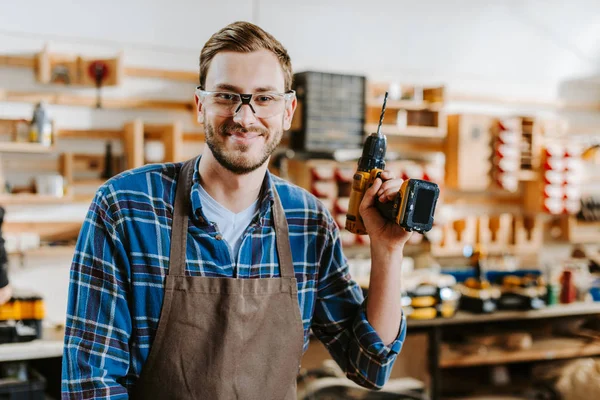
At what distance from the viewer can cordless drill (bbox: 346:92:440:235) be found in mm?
1534

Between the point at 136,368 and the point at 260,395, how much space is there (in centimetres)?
28

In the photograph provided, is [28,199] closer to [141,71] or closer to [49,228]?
[49,228]

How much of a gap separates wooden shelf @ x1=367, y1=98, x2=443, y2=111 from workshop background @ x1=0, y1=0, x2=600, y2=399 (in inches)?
0.6

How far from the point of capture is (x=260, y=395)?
5.08ft

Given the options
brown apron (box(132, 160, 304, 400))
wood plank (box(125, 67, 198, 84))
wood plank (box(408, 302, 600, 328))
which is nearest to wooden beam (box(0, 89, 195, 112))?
wood plank (box(125, 67, 198, 84))

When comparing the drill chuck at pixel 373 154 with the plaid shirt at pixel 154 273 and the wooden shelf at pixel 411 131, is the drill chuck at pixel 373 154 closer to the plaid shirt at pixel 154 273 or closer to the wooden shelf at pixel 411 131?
the plaid shirt at pixel 154 273

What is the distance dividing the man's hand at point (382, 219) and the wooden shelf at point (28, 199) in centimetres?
269

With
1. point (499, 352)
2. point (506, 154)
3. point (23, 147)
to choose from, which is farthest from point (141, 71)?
point (499, 352)

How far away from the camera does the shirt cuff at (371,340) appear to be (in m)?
1.64

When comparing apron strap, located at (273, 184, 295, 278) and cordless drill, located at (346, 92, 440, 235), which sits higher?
cordless drill, located at (346, 92, 440, 235)

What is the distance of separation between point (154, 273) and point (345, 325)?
0.52 meters

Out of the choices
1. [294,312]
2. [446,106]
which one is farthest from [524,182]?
[294,312]

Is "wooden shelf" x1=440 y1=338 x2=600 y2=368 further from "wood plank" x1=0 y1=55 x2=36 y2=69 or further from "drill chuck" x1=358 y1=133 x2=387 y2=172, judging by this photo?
"wood plank" x1=0 y1=55 x2=36 y2=69

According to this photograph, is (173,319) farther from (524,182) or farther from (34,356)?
(524,182)
